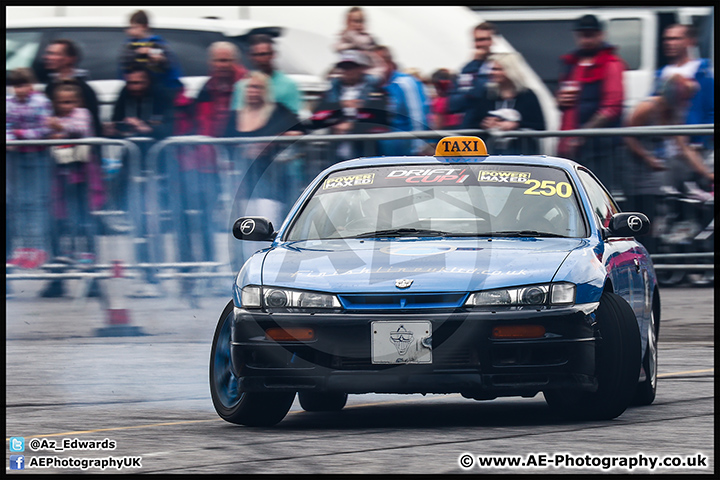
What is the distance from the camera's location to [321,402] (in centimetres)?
789

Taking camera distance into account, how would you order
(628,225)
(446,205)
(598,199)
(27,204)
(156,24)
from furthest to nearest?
(156,24) < (27,204) < (598,199) < (446,205) < (628,225)

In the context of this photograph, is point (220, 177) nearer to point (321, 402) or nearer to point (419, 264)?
point (321, 402)

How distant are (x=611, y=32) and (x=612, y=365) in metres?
9.85

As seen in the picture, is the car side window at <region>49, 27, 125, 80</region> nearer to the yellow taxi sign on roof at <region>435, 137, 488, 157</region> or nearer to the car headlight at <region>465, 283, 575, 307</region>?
the yellow taxi sign on roof at <region>435, 137, 488, 157</region>

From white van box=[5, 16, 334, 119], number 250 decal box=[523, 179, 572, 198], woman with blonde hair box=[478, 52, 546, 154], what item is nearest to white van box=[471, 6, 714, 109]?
woman with blonde hair box=[478, 52, 546, 154]

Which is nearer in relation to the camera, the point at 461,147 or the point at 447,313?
the point at 447,313

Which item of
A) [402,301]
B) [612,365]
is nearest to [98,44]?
[402,301]

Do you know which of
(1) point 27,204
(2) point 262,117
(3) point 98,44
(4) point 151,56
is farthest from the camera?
(3) point 98,44

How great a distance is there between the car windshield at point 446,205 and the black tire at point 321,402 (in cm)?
94

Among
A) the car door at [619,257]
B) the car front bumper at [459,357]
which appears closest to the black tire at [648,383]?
the car door at [619,257]

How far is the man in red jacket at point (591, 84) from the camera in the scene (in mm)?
12867

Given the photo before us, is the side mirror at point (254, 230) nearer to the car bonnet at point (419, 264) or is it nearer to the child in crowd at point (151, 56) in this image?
the car bonnet at point (419, 264)

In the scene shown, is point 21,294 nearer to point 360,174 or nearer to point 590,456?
→ point 360,174

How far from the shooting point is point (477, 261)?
22.7 ft
